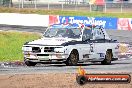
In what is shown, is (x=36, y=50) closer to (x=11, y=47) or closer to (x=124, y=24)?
(x=11, y=47)

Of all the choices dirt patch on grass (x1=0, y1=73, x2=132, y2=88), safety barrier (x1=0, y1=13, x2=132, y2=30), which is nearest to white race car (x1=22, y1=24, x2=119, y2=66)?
dirt patch on grass (x1=0, y1=73, x2=132, y2=88)

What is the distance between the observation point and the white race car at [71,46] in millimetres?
20641

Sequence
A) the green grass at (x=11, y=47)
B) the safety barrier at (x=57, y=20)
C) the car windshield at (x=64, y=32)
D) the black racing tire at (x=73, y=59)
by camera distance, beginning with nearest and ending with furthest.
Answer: the black racing tire at (x=73, y=59) → the car windshield at (x=64, y=32) → the green grass at (x=11, y=47) → the safety barrier at (x=57, y=20)

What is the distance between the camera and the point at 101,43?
22.5m

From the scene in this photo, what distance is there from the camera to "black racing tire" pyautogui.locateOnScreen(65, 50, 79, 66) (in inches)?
824

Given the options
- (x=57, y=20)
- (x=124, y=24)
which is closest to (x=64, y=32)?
(x=124, y=24)

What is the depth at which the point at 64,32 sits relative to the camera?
21938mm

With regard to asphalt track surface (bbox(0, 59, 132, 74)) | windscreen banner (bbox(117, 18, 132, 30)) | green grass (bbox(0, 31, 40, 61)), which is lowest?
green grass (bbox(0, 31, 40, 61))

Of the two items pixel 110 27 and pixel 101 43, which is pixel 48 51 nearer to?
pixel 101 43

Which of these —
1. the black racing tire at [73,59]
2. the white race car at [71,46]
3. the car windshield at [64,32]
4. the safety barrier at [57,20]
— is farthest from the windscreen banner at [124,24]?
the black racing tire at [73,59]

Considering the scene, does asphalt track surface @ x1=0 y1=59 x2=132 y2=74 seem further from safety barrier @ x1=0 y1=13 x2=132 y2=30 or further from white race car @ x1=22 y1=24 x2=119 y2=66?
safety barrier @ x1=0 y1=13 x2=132 y2=30

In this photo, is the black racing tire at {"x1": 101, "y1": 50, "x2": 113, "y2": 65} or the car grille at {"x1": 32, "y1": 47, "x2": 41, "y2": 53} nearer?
the car grille at {"x1": 32, "y1": 47, "x2": 41, "y2": 53}

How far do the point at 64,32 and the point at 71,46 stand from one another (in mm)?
1171

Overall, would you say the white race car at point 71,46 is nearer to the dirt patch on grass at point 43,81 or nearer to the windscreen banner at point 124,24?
the dirt patch on grass at point 43,81
